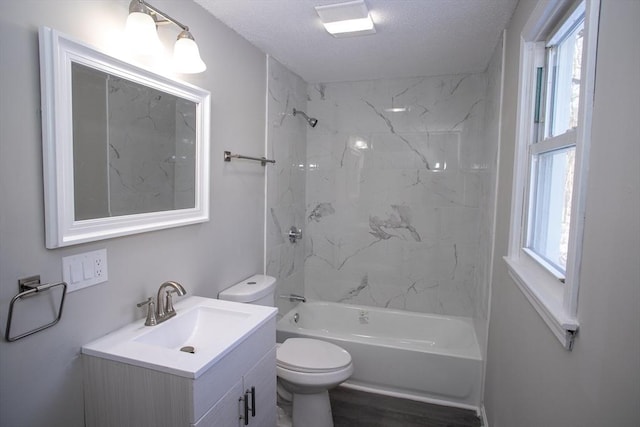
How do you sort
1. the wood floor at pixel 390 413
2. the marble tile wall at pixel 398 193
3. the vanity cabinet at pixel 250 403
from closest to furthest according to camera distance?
1. the vanity cabinet at pixel 250 403
2. the wood floor at pixel 390 413
3. the marble tile wall at pixel 398 193

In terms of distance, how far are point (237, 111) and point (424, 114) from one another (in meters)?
1.64

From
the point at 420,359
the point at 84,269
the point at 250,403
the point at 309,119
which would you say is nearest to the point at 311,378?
the point at 250,403

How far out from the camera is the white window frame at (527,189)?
886 mm

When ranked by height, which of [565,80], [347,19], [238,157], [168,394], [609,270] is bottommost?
[168,394]

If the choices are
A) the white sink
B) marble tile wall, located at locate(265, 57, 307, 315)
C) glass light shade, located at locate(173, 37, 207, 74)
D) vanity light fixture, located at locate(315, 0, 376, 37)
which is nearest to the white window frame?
vanity light fixture, located at locate(315, 0, 376, 37)

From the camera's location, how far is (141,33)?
53.2 inches

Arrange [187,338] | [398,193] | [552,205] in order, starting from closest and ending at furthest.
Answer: [552,205]
[187,338]
[398,193]

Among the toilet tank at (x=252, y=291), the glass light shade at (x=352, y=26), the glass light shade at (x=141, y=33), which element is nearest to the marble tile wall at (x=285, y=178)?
the toilet tank at (x=252, y=291)

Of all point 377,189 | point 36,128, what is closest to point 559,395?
point 36,128

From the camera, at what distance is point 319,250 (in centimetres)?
350

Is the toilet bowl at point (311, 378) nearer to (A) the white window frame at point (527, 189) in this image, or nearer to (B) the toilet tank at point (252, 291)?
(B) the toilet tank at point (252, 291)

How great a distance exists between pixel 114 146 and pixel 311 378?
1557 millimetres

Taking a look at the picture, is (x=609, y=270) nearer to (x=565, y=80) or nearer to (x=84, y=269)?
(x=565, y=80)

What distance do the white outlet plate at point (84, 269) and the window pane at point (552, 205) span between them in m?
1.64
